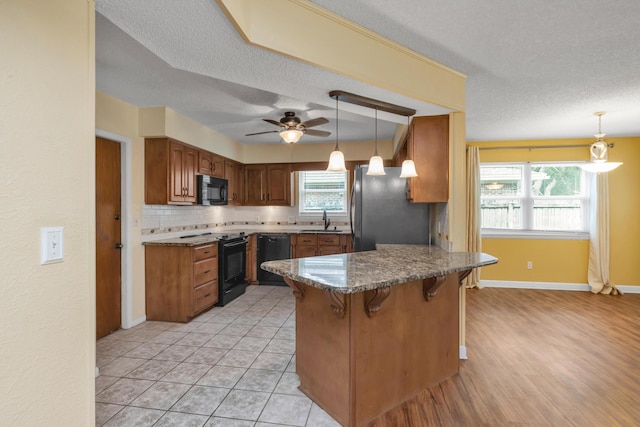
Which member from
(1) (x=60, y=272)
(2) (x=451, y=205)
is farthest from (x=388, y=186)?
(1) (x=60, y=272)

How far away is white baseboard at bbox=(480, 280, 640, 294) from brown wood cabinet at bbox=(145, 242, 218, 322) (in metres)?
4.43

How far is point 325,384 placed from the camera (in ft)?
6.52

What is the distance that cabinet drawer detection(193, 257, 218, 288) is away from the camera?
3.62 m

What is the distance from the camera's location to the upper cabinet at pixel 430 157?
2824 millimetres

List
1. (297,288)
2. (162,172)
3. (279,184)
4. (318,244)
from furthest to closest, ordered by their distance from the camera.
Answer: (279,184), (318,244), (162,172), (297,288)

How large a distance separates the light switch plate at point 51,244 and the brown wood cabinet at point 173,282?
2476mm

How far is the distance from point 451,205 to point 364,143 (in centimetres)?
275

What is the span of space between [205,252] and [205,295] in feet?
1.73

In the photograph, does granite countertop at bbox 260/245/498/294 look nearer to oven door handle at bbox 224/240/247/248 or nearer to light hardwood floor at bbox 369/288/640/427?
light hardwood floor at bbox 369/288/640/427

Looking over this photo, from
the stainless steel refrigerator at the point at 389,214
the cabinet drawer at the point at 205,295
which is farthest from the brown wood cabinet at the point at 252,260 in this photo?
the stainless steel refrigerator at the point at 389,214

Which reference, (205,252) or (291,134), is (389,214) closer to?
(291,134)

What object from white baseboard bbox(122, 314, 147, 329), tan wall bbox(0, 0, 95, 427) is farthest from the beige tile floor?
tan wall bbox(0, 0, 95, 427)

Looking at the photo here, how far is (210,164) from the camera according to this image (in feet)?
15.1

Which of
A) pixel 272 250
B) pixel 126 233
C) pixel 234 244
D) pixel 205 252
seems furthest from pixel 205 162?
pixel 272 250
